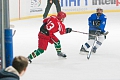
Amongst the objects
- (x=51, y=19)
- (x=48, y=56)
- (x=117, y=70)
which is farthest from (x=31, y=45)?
(x=117, y=70)

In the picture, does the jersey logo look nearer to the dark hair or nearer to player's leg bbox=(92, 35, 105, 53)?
player's leg bbox=(92, 35, 105, 53)

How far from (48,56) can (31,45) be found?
1060 mm

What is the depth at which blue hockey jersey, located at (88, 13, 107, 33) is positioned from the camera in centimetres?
620

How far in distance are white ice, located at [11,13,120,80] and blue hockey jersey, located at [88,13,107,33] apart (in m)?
0.44

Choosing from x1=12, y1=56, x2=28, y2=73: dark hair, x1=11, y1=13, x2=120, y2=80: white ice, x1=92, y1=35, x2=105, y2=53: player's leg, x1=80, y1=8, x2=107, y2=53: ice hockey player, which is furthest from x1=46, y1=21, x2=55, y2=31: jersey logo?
x1=12, y1=56, x2=28, y2=73: dark hair

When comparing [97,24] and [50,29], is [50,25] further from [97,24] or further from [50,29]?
[97,24]

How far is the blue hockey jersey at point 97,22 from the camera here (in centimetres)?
620

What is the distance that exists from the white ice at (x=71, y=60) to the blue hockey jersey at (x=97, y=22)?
44cm

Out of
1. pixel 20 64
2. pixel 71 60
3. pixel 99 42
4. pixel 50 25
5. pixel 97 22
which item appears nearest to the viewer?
pixel 20 64

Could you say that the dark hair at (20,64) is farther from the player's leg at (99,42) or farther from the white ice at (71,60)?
the player's leg at (99,42)

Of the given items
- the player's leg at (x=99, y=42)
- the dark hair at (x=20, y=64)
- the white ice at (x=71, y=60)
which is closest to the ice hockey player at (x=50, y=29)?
the white ice at (x=71, y=60)

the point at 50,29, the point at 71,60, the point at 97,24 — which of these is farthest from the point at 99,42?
the point at 50,29

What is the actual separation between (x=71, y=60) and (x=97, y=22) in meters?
0.75

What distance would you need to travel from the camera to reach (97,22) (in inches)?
246
